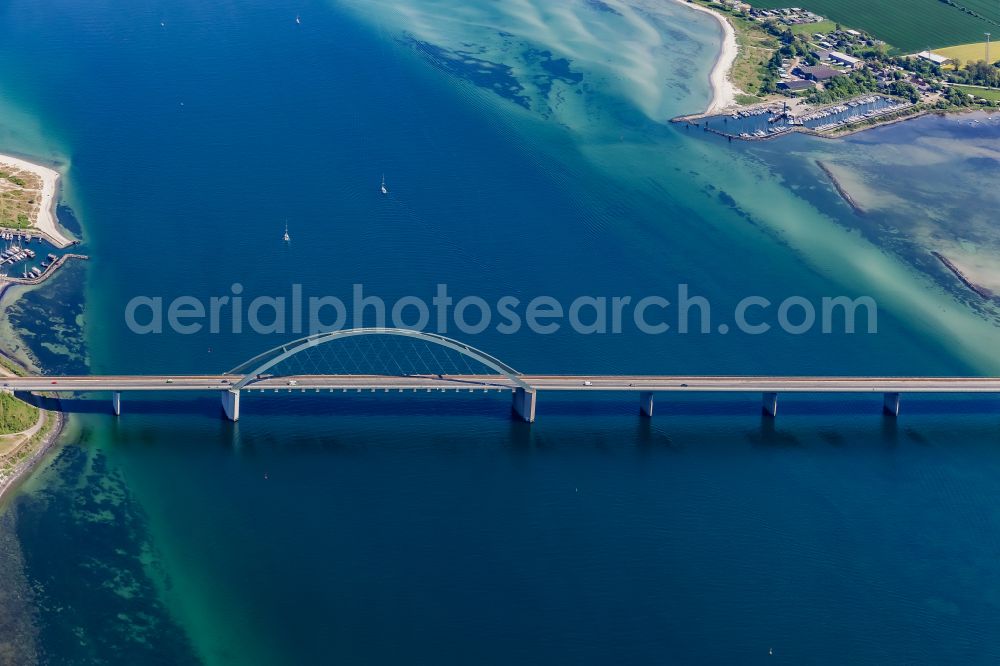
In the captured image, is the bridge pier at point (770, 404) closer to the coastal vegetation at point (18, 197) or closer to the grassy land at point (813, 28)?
the coastal vegetation at point (18, 197)

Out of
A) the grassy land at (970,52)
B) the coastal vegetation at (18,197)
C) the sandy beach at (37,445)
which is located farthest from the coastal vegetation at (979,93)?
the sandy beach at (37,445)

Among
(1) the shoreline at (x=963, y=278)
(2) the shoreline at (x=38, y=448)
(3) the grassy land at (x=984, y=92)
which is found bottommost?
(2) the shoreline at (x=38, y=448)

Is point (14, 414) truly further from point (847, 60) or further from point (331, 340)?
point (847, 60)

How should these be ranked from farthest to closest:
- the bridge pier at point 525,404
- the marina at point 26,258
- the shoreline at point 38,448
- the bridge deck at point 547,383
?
the marina at point 26,258
the bridge pier at point 525,404
the bridge deck at point 547,383
the shoreline at point 38,448

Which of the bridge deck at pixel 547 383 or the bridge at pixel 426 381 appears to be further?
the bridge deck at pixel 547 383

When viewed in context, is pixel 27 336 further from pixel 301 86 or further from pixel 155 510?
pixel 301 86

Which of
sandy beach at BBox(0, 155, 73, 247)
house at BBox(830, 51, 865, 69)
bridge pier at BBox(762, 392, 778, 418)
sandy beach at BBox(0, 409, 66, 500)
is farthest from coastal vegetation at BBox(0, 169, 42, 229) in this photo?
house at BBox(830, 51, 865, 69)
